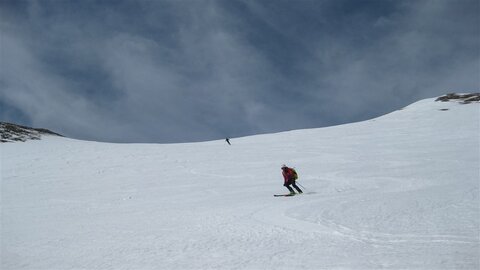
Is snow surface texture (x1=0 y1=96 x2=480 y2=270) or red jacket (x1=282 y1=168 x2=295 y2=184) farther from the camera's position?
red jacket (x1=282 y1=168 x2=295 y2=184)

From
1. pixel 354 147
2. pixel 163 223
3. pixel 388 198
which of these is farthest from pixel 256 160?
pixel 163 223

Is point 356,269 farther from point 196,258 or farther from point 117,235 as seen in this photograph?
point 117,235

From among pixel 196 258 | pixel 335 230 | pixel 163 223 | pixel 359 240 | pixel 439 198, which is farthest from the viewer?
pixel 439 198

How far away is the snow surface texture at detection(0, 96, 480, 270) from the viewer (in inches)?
255

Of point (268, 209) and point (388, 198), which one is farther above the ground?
point (388, 198)

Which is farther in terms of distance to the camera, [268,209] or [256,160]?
[256,160]

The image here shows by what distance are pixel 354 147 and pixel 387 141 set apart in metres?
4.13

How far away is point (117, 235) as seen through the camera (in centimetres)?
864

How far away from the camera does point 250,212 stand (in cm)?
1069

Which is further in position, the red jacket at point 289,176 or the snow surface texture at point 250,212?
the red jacket at point 289,176

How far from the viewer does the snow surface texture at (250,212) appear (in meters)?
6.46

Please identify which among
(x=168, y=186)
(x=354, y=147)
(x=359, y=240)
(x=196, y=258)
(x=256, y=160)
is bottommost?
(x=196, y=258)

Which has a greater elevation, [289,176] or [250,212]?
[289,176]

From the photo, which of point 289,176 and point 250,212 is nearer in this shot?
point 250,212
